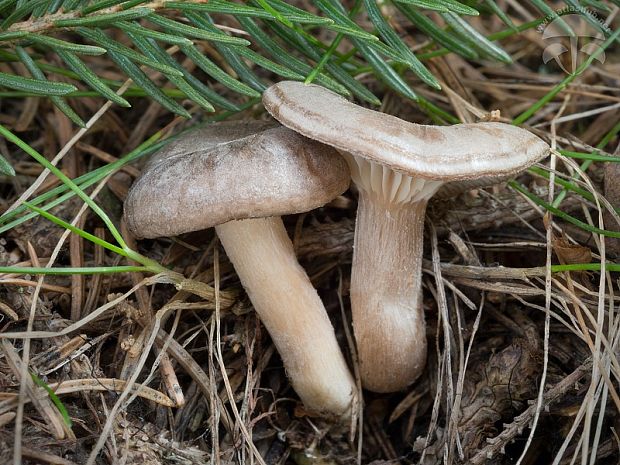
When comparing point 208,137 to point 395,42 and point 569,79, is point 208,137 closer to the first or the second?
point 395,42

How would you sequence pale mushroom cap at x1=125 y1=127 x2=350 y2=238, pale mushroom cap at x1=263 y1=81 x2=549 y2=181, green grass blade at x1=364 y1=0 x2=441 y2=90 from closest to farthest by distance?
pale mushroom cap at x1=263 y1=81 x2=549 y2=181, pale mushroom cap at x1=125 y1=127 x2=350 y2=238, green grass blade at x1=364 y1=0 x2=441 y2=90

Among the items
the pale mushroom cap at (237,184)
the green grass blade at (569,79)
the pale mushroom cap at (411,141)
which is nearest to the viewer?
the pale mushroom cap at (411,141)

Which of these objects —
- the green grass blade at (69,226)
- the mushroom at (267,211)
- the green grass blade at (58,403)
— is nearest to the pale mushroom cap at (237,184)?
the mushroom at (267,211)

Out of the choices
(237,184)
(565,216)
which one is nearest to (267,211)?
(237,184)

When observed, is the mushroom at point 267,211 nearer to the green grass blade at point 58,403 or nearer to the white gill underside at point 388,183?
the white gill underside at point 388,183

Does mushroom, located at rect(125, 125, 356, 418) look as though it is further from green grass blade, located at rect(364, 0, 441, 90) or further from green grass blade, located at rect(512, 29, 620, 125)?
green grass blade, located at rect(512, 29, 620, 125)

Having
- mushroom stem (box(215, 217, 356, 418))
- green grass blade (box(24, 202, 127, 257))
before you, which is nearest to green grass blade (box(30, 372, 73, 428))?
green grass blade (box(24, 202, 127, 257))

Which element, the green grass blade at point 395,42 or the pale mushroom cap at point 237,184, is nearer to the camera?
the pale mushroom cap at point 237,184
